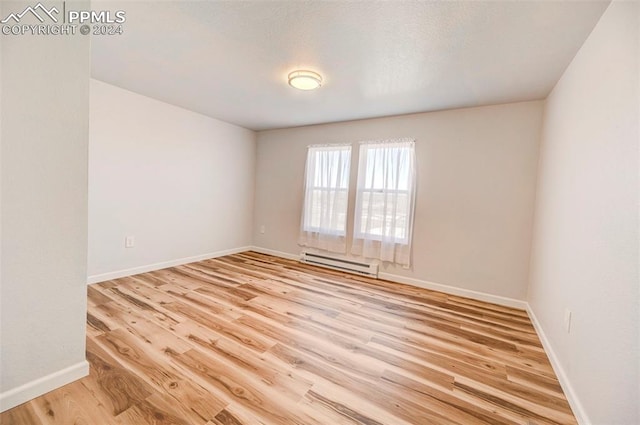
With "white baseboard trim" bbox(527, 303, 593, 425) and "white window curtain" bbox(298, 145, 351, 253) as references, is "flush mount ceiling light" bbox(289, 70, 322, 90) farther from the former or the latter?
"white baseboard trim" bbox(527, 303, 593, 425)

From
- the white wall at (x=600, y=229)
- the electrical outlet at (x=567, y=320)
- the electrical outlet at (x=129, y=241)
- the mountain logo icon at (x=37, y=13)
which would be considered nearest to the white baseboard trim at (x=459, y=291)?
the white wall at (x=600, y=229)

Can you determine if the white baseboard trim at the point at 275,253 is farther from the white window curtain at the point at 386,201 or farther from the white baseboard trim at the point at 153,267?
the white window curtain at the point at 386,201

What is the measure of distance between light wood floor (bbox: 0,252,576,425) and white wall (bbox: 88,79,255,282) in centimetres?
65

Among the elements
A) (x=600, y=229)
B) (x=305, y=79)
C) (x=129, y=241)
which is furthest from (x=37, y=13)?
(x=600, y=229)

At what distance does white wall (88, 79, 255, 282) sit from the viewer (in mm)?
3037

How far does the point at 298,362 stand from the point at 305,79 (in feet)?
7.54

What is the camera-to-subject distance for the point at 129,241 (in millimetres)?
3338

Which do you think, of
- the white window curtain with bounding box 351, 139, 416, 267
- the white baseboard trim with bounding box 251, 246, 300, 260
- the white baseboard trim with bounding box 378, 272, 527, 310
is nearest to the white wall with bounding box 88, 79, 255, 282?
the white baseboard trim with bounding box 251, 246, 300, 260

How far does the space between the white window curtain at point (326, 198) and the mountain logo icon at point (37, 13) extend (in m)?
3.18

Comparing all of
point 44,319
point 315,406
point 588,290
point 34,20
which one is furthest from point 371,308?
point 34,20

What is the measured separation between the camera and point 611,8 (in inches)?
57.0

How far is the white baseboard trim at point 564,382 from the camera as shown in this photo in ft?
4.45

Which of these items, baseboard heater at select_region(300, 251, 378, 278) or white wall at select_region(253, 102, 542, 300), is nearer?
white wall at select_region(253, 102, 542, 300)

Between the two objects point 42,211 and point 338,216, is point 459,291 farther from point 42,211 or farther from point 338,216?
point 42,211
